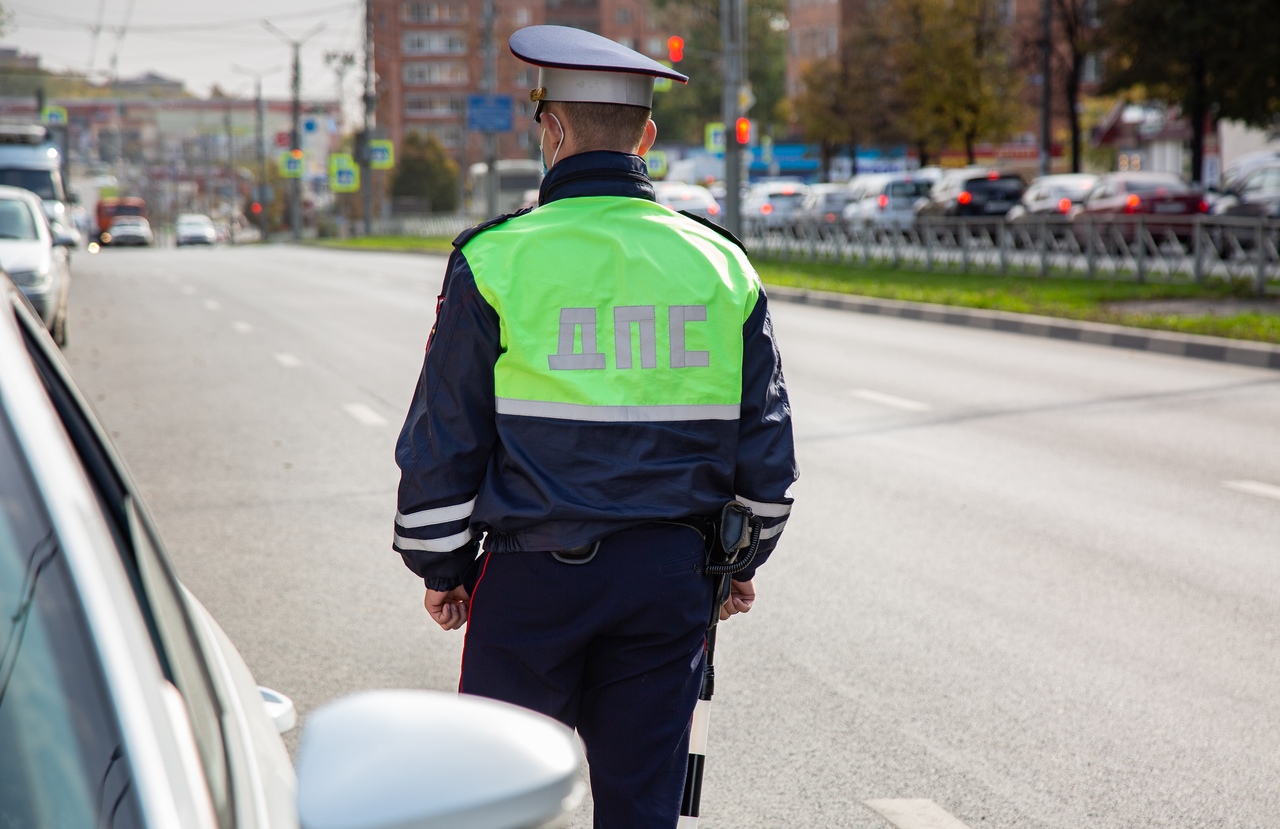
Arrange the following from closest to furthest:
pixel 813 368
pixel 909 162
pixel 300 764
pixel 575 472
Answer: pixel 300 764, pixel 575 472, pixel 813 368, pixel 909 162

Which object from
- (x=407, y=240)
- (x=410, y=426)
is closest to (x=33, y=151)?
(x=407, y=240)

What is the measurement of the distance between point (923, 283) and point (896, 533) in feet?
55.5

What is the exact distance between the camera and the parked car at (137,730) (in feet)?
3.82

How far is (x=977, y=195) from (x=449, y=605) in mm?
34144

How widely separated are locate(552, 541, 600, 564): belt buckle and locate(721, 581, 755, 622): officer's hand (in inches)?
17.3

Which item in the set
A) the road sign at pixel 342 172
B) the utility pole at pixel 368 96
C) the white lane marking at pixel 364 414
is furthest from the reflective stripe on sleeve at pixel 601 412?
the road sign at pixel 342 172

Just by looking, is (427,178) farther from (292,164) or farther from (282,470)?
(282,470)

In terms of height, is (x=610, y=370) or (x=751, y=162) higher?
(x=751, y=162)

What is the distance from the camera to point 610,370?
2402 millimetres

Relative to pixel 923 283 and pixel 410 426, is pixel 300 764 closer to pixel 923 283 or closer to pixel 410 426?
pixel 410 426

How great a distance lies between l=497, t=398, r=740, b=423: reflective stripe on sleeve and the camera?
93.7 inches

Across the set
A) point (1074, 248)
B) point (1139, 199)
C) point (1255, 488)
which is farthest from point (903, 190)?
point (1255, 488)

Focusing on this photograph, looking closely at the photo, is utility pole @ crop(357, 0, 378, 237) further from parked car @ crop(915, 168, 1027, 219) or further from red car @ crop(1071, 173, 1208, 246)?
red car @ crop(1071, 173, 1208, 246)

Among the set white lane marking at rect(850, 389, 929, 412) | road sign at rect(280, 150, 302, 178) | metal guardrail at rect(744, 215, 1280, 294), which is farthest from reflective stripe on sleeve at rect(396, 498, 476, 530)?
road sign at rect(280, 150, 302, 178)
